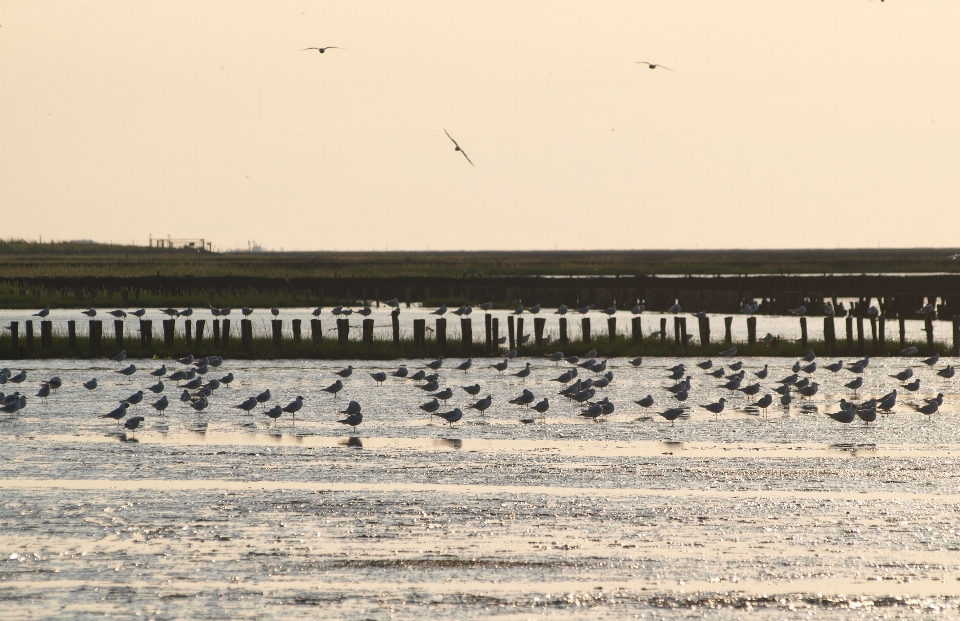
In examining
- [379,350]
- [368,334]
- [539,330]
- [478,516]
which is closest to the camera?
[478,516]

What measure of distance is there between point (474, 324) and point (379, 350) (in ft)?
52.9

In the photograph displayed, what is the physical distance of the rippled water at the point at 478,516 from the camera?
1057 cm

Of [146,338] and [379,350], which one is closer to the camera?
[379,350]

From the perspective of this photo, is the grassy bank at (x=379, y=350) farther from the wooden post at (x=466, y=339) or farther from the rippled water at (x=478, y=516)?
the rippled water at (x=478, y=516)

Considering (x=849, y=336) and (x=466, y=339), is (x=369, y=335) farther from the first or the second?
(x=849, y=336)

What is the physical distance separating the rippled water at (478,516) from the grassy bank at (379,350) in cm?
1163

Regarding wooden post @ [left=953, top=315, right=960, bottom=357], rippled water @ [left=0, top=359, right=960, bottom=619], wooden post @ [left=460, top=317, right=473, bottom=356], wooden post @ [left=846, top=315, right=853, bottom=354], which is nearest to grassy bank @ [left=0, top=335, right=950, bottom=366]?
wooden post @ [left=846, top=315, right=853, bottom=354]

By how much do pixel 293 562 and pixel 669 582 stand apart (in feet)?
10.9

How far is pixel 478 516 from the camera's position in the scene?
44.5ft

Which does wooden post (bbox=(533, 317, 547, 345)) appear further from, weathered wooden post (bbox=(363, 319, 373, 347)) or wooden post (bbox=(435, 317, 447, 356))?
weathered wooden post (bbox=(363, 319, 373, 347))

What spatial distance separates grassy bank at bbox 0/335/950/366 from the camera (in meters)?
34.3

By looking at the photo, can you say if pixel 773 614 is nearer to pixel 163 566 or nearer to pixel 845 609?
pixel 845 609

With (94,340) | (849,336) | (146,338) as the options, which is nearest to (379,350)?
(146,338)

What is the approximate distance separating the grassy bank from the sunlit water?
3459 millimetres
